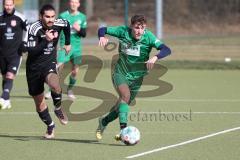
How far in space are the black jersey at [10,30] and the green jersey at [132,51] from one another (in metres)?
3.91

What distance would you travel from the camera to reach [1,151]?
357 inches

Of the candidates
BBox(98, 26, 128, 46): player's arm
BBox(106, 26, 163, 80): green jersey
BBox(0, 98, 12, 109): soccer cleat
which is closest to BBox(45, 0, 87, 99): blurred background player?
BBox(0, 98, 12, 109): soccer cleat

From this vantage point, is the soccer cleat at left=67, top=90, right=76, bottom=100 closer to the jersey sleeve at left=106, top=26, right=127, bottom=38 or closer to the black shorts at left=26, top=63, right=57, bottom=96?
the black shorts at left=26, top=63, right=57, bottom=96

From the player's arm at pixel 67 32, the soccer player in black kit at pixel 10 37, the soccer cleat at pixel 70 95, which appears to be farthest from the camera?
the soccer cleat at pixel 70 95

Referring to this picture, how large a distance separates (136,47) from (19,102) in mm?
5171

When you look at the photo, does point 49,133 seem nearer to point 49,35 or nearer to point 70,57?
point 49,35

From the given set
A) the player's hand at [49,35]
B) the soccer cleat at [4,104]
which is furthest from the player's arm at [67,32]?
the soccer cleat at [4,104]

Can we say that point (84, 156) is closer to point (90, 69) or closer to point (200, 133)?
point (200, 133)

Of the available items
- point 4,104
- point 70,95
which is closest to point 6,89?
point 4,104

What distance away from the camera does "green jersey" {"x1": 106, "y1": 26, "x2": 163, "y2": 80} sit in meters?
9.70

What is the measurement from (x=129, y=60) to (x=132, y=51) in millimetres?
168

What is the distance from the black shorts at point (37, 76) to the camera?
9.93 meters

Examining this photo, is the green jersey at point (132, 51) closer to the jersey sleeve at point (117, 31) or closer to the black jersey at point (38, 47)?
the jersey sleeve at point (117, 31)

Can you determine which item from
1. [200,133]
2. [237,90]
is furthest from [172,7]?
[200,133]
